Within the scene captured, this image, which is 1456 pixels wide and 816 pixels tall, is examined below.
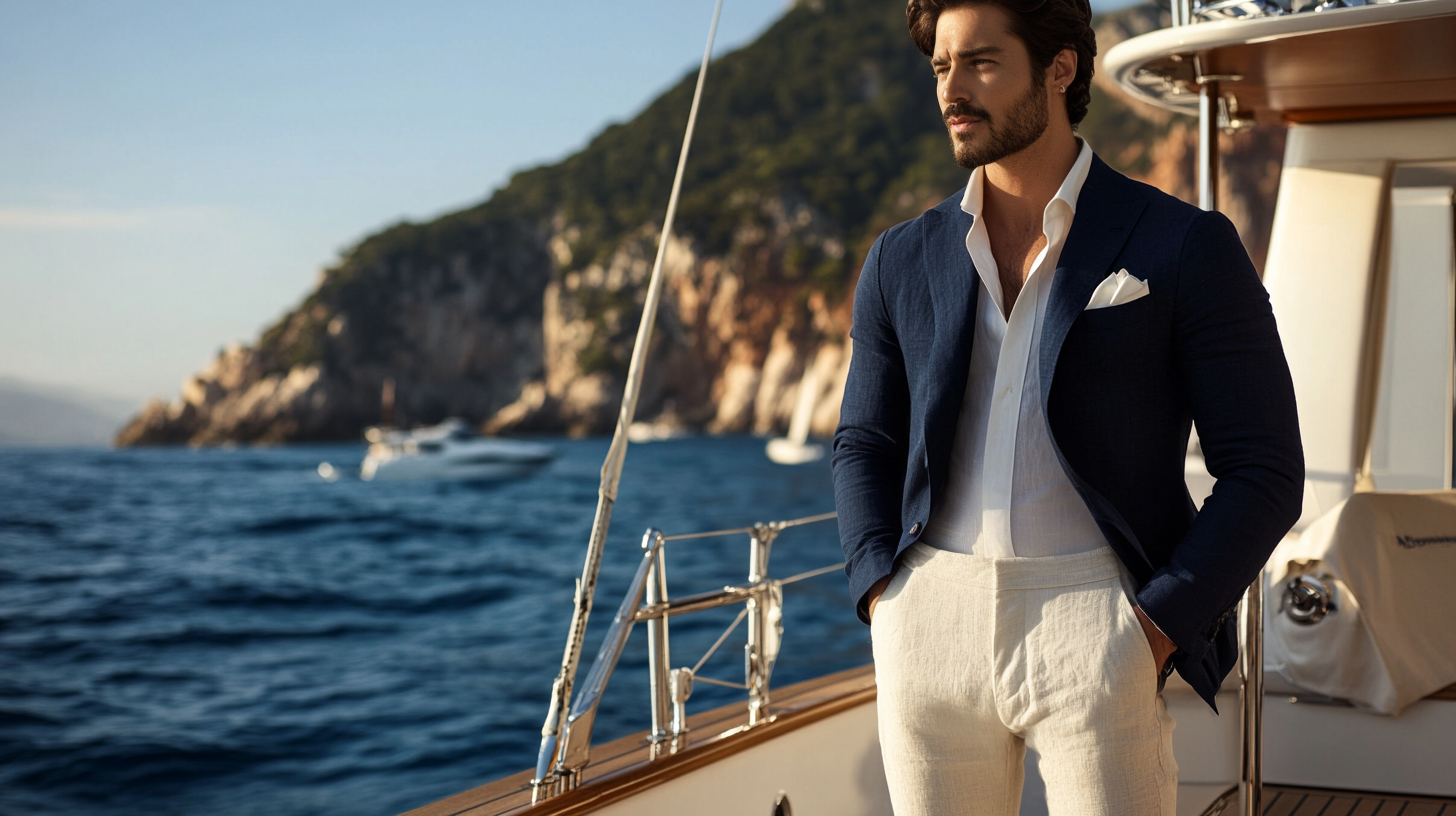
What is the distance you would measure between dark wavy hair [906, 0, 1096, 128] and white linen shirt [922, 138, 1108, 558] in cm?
8

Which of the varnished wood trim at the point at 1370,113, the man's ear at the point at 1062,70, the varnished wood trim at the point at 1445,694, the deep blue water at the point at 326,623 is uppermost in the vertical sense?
the varnished wood trim at the point at 1370,113

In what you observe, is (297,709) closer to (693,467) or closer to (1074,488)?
(1074,488)

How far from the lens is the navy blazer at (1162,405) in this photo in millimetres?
945

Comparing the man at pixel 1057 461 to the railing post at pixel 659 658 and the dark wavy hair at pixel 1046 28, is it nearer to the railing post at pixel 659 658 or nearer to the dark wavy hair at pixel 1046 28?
the dark wavy hair at pixel 1046 28

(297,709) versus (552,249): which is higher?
(552,249)

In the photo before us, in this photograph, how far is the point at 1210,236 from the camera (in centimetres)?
97

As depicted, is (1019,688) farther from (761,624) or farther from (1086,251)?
(761,624)

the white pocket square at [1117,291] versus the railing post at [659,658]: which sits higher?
the white pocket square at [1117,291]

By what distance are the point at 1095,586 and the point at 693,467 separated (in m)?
44.3

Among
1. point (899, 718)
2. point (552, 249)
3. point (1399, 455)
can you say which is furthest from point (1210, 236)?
point (552, 249)

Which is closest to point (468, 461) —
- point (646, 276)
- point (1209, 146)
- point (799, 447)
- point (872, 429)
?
point (799, 447)

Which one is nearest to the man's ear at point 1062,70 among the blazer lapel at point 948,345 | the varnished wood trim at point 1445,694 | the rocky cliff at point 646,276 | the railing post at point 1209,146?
the blazer lapel at point 948,345

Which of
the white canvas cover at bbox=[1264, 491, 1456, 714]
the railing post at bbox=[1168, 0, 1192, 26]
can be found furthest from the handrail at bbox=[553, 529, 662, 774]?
the white canvas cover at bbox=[1264, 491, 1456, 714]

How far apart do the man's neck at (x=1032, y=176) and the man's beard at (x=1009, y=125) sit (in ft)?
0.08
